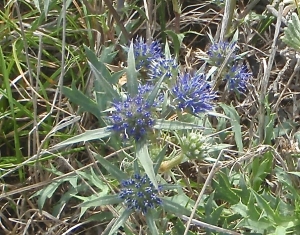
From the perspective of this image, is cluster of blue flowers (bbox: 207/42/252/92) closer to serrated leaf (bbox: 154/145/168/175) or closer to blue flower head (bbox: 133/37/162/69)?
blue flower head (bbox: 133/37/162/69)

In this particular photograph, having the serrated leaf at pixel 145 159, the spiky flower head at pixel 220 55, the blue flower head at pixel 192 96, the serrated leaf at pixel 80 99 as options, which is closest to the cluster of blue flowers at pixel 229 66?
the spiky flower head at pixel 220 55

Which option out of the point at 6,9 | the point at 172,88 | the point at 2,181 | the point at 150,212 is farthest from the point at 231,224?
the point at 6,9

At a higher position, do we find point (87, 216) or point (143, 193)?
point (143, 193)

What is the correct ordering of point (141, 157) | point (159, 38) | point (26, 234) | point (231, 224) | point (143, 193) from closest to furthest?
point (141, 157), point (143, 193), point (231, 224), point (26, 234), point (159, 38)

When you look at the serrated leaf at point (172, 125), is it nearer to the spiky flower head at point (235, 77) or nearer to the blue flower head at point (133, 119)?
the blue flower head at point (133, 119)

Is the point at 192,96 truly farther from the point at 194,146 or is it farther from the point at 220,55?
the point at 220,55

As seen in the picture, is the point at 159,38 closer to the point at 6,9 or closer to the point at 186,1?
the point at 186,1

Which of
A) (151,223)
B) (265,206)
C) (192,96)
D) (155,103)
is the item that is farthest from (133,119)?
(265,206)
